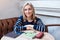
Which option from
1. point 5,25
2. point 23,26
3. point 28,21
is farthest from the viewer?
point 5,25

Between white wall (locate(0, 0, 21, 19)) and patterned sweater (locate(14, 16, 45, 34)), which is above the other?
white wall (locate(0, 0, 21, 19))

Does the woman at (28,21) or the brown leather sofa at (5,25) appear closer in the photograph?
the woman at (28,21)

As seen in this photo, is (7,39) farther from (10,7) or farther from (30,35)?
(10,7)

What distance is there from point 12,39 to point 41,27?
0.56m

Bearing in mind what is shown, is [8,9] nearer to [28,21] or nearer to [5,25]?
[5,25]

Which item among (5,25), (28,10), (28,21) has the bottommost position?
(5,25)

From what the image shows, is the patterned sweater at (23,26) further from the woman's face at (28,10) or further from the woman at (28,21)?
the woman's face at (28,10)

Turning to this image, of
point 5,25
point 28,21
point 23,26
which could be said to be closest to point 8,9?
point 5,25

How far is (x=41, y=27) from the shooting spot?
78.4 inches

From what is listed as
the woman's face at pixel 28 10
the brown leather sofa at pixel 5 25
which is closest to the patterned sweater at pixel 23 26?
the woman's face at pixel 28 10

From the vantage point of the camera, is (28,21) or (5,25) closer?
(28,21)

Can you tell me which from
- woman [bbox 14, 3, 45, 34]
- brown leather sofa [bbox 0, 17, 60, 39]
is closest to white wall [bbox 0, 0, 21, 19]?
brown leather sofa [bbox 0, 17, 60, 39]

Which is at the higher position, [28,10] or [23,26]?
[28,10]

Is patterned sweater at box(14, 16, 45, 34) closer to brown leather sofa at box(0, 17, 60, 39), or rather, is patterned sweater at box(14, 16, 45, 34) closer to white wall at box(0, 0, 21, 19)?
brown leather sofa at box(0, 17, 60, 39)
